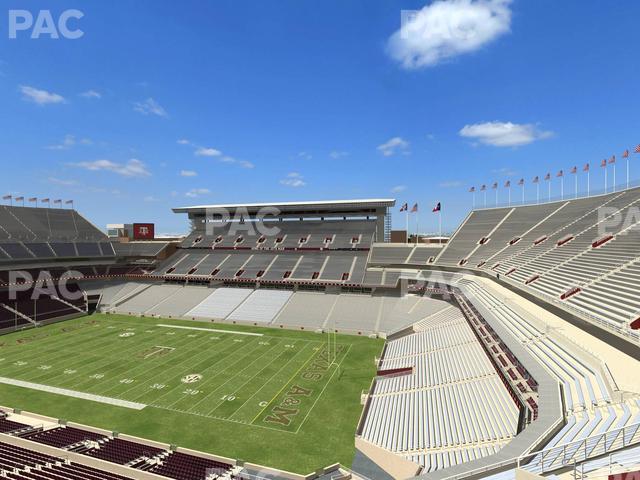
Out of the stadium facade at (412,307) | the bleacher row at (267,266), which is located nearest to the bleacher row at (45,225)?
the stadium facade at (412,307)

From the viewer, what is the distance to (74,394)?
24.3m

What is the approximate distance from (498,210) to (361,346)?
37.3 meters

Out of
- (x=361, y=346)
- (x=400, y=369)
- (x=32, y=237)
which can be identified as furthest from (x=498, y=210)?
(x=32, y=237)

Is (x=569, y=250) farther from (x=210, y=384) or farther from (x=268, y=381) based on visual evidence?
(x=210, y=384)

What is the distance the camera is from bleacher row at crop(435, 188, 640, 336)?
22922mm

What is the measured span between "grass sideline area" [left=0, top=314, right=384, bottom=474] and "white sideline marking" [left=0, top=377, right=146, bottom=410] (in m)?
0.22

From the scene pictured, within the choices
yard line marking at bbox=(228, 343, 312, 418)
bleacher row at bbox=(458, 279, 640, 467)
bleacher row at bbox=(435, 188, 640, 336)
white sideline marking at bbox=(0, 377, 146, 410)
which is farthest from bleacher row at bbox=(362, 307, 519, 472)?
white sideline marking at bbox=(0, 377, 146, 410)

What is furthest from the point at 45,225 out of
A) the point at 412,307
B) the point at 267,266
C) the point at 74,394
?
the point at 412,307

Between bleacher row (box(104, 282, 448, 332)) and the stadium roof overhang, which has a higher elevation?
the stadium roof overhang

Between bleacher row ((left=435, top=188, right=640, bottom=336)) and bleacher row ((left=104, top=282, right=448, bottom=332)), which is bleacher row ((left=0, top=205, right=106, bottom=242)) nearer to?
bleacher row ((left=104, top=282, right=448, bottom=332))

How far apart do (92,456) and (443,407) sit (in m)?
17.6

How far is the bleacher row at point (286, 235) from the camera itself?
198 ft

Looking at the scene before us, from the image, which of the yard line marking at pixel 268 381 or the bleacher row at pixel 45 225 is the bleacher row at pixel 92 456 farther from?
the bleacher row at pixel 45 225

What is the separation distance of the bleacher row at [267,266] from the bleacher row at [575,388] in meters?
30.4
